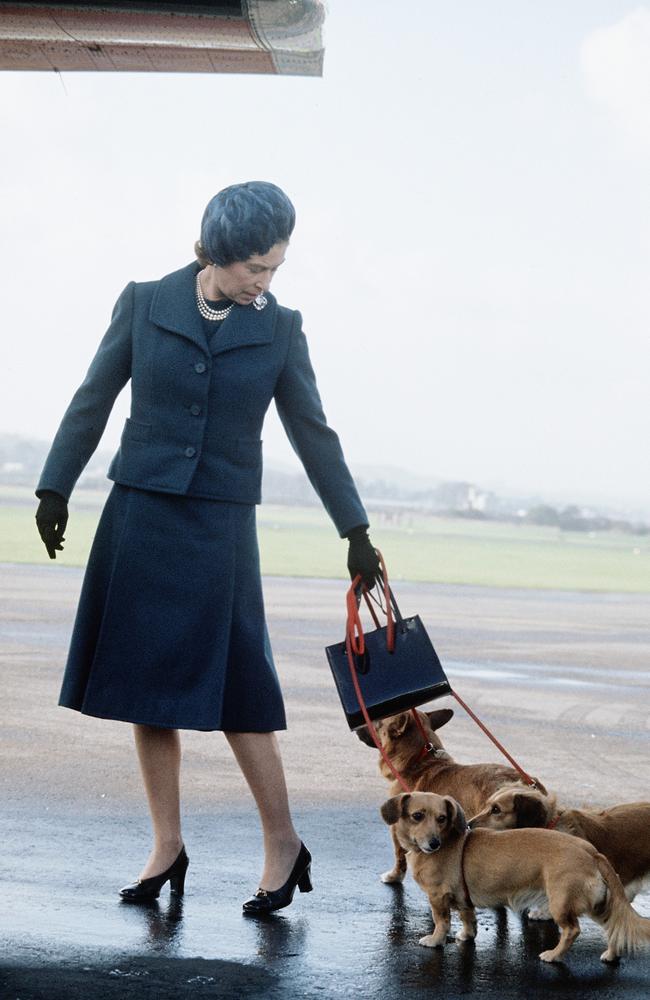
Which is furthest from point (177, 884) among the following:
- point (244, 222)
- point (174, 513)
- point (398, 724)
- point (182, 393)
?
point (244, 222)

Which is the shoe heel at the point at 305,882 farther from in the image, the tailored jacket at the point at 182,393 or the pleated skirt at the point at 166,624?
the tailored jacket at the point at 182,393

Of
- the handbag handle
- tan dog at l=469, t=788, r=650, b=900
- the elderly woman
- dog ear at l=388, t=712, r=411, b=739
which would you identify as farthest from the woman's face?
tan dog at l=469, t=788, r=650, b=900

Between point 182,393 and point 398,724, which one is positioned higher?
point 182,393

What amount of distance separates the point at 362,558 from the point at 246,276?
3.35ft

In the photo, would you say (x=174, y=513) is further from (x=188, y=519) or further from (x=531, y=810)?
(x=531, y=810)

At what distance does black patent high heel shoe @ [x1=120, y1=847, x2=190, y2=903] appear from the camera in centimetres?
472

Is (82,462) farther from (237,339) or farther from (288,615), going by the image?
(288,615)

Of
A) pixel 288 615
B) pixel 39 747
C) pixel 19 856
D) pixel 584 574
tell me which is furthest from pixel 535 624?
pixel 584 574

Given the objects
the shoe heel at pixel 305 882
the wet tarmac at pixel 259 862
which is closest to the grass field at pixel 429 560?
the wet tarmac at pixel 259 862

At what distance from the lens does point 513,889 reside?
174 inches

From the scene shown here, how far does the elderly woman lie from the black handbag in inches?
8.7

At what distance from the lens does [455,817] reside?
4547 mm

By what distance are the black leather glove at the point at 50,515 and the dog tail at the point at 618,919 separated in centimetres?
201

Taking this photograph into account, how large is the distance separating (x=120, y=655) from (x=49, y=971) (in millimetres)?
1067
